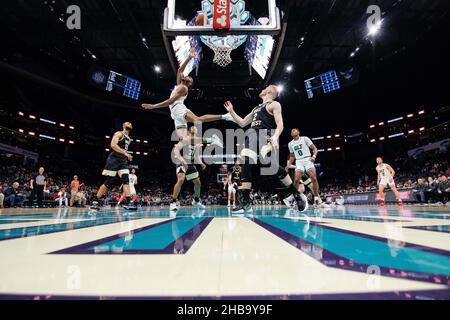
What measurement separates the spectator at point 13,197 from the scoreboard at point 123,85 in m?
8.49

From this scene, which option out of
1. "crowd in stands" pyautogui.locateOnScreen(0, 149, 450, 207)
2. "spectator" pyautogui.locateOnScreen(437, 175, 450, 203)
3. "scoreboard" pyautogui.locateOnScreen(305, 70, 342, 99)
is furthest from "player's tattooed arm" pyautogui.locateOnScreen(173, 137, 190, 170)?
"scoreboard" pyautogui.locateOnScreen(305, 70, 342, 99)

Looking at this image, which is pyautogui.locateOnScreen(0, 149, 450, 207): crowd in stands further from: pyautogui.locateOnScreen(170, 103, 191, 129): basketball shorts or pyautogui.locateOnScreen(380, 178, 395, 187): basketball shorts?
pyautogui.locateOnScreen(170, 103, 191, 129): basketball shorts

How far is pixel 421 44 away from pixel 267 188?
17.4 metres

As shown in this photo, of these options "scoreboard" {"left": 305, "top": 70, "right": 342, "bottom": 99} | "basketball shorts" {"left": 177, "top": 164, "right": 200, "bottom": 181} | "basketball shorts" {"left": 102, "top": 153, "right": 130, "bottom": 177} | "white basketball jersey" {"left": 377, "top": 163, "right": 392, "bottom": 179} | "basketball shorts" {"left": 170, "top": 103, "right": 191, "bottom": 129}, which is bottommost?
"basketball shorts" {"left": 177, "top": 164, "right": 200, "bottom": 181}

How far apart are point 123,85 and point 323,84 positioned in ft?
45.8

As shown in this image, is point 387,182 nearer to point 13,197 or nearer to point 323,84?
point 323,84

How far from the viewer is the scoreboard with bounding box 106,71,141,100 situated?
16562 mm

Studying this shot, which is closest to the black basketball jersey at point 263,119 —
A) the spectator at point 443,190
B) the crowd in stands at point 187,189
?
the crowd in stands at point 187,189

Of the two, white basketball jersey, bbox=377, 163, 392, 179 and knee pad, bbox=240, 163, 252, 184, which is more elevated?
white basketball jersey, bbox=377, 163, 392, 179

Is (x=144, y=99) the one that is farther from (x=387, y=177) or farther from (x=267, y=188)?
(x=387, y=177)

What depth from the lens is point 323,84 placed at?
16594mm

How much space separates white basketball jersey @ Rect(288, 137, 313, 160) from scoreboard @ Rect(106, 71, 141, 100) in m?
15.1

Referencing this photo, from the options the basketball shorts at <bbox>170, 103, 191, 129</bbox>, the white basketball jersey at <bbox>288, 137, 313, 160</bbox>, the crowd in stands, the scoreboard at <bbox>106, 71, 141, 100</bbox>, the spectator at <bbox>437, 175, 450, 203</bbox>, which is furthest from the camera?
the scoreboard at <bbox>106, 71, 141, 100</bbox>
